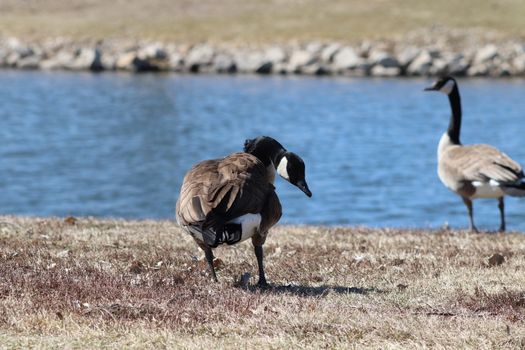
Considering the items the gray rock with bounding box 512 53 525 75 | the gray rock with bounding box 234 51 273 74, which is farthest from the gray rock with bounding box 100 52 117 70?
the gray rock with bounding box 512 53 525 75

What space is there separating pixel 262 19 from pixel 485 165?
7157 cm

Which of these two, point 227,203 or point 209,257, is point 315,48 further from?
point 227,203

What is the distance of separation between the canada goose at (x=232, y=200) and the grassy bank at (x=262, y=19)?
6703cm

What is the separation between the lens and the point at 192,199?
8.54m

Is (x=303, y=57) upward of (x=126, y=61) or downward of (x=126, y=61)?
upward

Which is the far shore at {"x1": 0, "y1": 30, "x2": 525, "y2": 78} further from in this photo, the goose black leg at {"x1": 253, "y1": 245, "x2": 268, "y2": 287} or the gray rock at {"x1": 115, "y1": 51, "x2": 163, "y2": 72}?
the goose black leg at {"x1": 253, "y1": 245, "x2": 268, "y2": 287}

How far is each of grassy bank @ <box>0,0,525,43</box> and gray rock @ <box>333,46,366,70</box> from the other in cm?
667

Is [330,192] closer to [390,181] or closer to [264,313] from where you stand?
[390,181]

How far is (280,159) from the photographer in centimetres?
978

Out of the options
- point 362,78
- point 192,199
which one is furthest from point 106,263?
point 362,78

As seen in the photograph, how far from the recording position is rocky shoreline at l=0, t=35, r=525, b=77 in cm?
6638

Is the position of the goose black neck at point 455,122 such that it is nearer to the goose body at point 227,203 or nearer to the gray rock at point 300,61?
the goose body at point 227,203

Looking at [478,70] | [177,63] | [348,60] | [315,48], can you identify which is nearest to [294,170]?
[478,70]

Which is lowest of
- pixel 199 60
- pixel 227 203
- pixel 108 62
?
pixel 108 62
